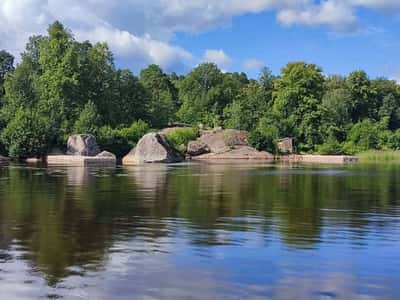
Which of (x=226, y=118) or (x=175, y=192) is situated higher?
(x=226, y=118)

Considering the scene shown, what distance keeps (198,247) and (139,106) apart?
76170 mm

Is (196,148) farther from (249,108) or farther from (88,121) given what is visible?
(249,108)

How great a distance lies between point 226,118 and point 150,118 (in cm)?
1302

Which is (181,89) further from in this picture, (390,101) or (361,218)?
(361,218)

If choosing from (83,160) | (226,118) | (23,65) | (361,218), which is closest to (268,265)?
(361,218)

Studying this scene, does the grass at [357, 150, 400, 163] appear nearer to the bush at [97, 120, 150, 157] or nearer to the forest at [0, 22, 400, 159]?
the forest at [0, 22, 400, 159]

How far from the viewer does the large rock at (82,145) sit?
2532 inches

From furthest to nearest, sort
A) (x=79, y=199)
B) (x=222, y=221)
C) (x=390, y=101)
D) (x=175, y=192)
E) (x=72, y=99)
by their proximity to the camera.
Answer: (x=390, y=101)
(x=72, y=99)
(x=175, y=192)
(x=79, y=199)
(x=222, y=221)

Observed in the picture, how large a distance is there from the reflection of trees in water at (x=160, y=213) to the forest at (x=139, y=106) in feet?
138

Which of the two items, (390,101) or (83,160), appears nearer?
(83,160)

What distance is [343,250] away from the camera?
12.2 meters

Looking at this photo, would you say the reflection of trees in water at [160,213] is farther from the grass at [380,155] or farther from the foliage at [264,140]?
the grass at [380,155]

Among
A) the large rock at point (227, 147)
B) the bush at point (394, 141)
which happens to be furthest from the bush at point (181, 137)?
the bush at point (394, 141)

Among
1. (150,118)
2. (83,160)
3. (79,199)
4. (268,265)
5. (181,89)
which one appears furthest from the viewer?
(181,89)
